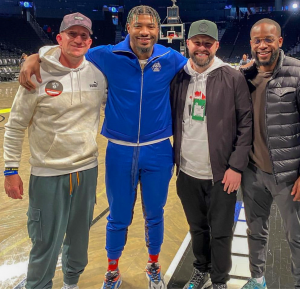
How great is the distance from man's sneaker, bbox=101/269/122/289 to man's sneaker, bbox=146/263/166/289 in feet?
0.66

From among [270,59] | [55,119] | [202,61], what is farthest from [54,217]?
[270,59]

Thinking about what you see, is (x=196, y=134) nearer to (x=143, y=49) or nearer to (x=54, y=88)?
(x=143, y=49)

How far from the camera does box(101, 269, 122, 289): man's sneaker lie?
1.95 meters

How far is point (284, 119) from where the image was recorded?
5.43 feet

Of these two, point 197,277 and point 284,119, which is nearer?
point 284,119

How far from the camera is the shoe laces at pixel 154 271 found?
1.97 metres

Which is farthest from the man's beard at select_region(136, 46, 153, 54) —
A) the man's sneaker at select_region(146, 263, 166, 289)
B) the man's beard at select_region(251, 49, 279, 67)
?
the man's sneaker at select_region(146, 263, 166, 289)

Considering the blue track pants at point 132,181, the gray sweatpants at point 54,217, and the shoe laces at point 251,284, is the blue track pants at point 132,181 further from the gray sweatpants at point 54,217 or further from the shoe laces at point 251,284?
the shoe laces at point 251,284

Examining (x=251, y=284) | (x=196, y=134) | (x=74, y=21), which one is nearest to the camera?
(x=74, y=21)

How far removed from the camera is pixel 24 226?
2.71 meters

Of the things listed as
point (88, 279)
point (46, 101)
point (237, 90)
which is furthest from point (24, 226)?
point (237, 90)

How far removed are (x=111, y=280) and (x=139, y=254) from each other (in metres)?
0.40

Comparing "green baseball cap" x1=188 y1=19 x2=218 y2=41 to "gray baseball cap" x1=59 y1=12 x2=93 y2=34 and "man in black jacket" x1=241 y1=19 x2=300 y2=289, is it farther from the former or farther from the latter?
"gray baseball cap" x1=59 y1=12 x2=93 y2=34

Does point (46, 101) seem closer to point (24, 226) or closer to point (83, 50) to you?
point (83, 50)
